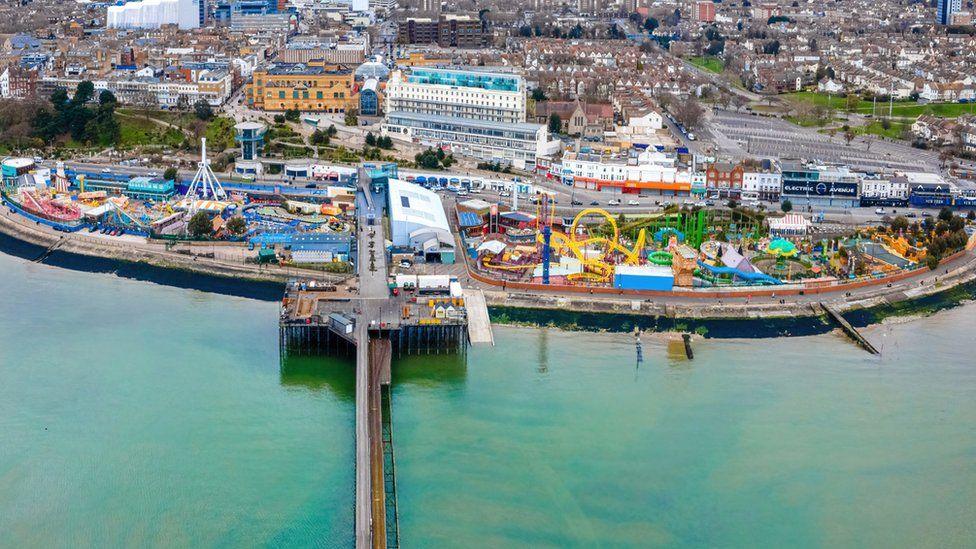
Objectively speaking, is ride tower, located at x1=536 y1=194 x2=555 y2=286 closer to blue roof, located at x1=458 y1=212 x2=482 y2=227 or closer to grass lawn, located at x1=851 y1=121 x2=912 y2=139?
blue roof, located at x1=458 y1=212 x2=482 y2=227

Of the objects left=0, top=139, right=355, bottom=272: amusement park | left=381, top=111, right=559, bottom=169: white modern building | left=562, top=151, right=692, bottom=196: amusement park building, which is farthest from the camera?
left=381, top=111, right=559, bottom=169: white modern building

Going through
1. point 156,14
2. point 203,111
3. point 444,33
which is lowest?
point 203,111

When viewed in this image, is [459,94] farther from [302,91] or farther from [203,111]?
[203,111]

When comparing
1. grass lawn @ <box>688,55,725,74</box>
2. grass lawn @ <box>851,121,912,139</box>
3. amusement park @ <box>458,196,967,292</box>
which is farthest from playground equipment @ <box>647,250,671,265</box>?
grass lawn @ <box>688,55,725,74</box>

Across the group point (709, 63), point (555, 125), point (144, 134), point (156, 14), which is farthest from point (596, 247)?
point (156, 14)

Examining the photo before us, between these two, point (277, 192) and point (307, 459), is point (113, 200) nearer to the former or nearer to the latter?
point (277, 192)

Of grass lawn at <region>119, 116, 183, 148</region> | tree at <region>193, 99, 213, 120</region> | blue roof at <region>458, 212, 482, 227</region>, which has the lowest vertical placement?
blue roof at <region>458, 212, 482, 227</region>

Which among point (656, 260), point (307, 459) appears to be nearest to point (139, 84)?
point (656, 260)

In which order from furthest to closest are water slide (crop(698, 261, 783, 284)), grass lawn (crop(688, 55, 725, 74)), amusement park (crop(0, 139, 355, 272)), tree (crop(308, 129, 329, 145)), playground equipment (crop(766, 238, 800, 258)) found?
grass lawn (crop(688, 55, 725, 74))
tree (crop(308, 129, 329, 145))
amusement park (crop(0, 139, 355, 272))
playground equipment (crop(766, 238, 800, 258))
water slide (crop(698, 261, 783, 284))
